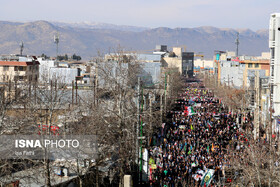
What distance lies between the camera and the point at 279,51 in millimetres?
36375

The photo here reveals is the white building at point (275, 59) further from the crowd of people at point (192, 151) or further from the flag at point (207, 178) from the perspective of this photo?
the flag at point (207, 178)

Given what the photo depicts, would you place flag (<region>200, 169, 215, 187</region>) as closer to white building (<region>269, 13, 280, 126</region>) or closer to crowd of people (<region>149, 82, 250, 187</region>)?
crowd of people (<region>149, 82, 250, 187</region>)

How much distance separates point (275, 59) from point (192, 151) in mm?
13700

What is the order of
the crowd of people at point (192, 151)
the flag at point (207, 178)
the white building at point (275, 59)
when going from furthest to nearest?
the white building at point (275, 59), the crowd of people at point (192, 151), the flag at point (207, 178)

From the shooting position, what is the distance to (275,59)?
1435 inches

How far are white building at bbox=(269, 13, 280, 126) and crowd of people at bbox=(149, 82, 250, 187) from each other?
379 cm

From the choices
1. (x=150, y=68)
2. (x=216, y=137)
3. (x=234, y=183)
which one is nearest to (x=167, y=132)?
(x=216, y=137)

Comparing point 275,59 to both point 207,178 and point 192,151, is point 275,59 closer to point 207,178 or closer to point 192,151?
point 192,151

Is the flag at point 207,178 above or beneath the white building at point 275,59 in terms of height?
beneath

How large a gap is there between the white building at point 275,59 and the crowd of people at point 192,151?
12.4 feet

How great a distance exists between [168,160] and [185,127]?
13.1 m

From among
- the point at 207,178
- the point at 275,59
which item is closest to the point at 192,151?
the point at 207,178

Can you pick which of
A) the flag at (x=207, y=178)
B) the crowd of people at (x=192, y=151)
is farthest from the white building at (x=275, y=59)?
the flag at (x=207, y=178)

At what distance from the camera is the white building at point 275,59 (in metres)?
35.5
